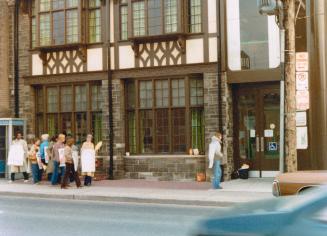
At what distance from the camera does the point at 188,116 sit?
20.3 m

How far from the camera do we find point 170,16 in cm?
2036

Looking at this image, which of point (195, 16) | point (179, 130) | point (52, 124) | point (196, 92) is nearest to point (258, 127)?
point (196, 92)

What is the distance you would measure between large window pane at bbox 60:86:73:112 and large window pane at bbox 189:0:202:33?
543 cm

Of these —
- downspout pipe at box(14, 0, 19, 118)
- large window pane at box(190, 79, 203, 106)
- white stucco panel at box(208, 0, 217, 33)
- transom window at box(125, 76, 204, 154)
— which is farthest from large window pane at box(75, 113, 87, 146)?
white stucco panel at box(208, 0, 217, 33)

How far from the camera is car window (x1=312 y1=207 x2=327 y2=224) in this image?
4.84 meters

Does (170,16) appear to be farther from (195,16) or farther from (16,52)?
(16,52)

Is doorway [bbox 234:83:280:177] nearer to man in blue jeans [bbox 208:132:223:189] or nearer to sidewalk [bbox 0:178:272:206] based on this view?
sidewalk [bbox 0:178:272:206]

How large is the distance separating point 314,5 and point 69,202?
965cm

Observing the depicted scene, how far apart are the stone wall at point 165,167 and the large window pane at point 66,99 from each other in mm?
3180

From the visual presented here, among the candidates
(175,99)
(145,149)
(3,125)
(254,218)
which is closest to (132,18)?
(175,99)

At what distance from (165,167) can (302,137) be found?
505 centimetres

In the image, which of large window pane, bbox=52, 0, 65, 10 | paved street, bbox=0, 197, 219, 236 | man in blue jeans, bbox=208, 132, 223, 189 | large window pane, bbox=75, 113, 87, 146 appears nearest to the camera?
paved street, bbox=0, 197, 219, 236

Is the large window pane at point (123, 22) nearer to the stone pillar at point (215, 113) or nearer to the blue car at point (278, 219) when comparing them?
the stone pillar at point (215, 113)

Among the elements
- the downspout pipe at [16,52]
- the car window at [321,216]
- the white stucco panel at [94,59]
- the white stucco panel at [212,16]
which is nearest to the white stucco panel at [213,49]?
the white stucco panel at [212,16]
